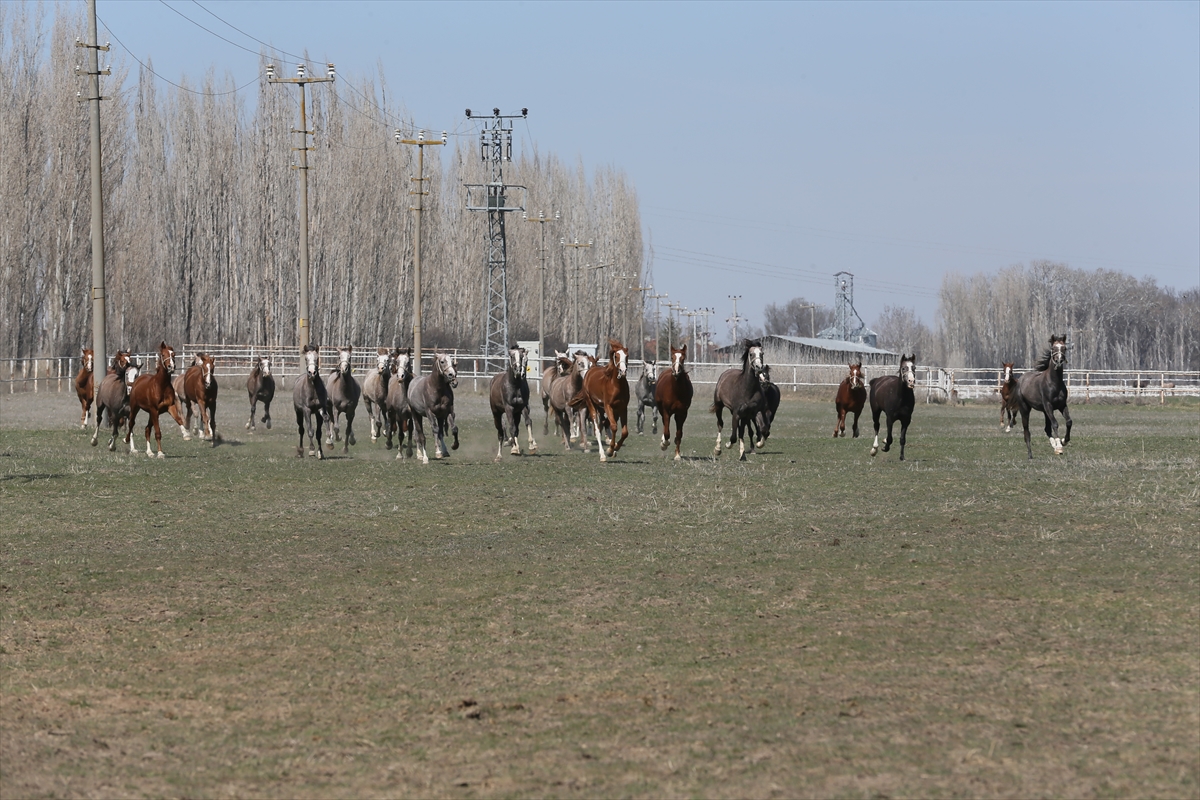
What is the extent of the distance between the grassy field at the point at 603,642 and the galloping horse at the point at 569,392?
8.42 metres

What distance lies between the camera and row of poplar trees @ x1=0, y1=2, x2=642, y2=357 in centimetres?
6462

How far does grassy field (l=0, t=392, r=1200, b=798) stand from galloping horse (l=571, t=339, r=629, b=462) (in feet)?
17.1

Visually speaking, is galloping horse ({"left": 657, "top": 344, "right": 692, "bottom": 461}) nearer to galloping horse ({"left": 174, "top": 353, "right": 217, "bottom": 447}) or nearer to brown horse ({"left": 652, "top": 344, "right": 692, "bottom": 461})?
brown horse ({"left": 652, "top": 344, "right": 692, "bottom": 461})

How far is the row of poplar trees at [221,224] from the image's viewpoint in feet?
212

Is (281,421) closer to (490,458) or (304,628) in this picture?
(490,458)

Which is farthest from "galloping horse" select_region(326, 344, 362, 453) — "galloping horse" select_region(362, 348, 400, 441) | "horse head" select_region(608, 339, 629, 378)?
"horse head" select_region(608, 339, 629, 378)

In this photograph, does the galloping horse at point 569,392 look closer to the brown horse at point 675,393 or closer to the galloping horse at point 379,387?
the brown horse at point 675,393

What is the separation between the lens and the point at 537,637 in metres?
8.98

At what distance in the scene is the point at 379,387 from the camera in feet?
91.2

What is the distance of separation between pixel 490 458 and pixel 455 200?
2985 inches

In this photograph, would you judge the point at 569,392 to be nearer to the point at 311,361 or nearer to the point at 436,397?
the point at 436,397

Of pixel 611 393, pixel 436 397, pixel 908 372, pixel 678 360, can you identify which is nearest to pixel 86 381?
pixel 436 397

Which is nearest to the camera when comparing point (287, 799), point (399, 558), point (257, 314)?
point (287, 799)

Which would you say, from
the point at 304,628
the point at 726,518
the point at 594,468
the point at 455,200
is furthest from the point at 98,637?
the point at 455,200
